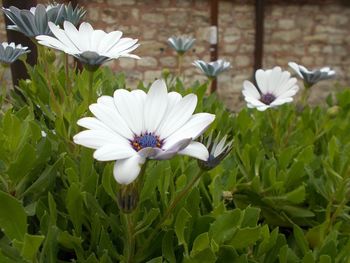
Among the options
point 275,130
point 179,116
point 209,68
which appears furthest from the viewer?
point 209,68

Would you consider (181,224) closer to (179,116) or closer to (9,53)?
(179,116)

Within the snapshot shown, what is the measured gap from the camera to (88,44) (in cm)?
72

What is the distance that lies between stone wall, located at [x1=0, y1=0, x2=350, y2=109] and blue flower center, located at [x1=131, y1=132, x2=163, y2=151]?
428 cm

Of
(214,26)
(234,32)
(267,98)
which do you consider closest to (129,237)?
(267,98)

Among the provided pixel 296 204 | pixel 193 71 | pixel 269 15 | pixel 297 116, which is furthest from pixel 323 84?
pixel 296 204

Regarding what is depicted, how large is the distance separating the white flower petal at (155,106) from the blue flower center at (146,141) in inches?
0.5

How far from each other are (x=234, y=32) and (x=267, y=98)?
4284 millimetres

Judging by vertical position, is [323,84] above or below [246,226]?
below

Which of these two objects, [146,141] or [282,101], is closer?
[146,141]

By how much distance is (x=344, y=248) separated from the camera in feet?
2.52

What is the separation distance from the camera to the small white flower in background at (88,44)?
0.66m

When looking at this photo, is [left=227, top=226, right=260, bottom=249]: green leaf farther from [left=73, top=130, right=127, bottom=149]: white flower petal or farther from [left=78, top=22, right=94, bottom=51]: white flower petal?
[left=78, top=22, right=94, bottom=51]: white flower petal

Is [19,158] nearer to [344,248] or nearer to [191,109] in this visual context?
[191,109]

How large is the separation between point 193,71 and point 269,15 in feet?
3.54
